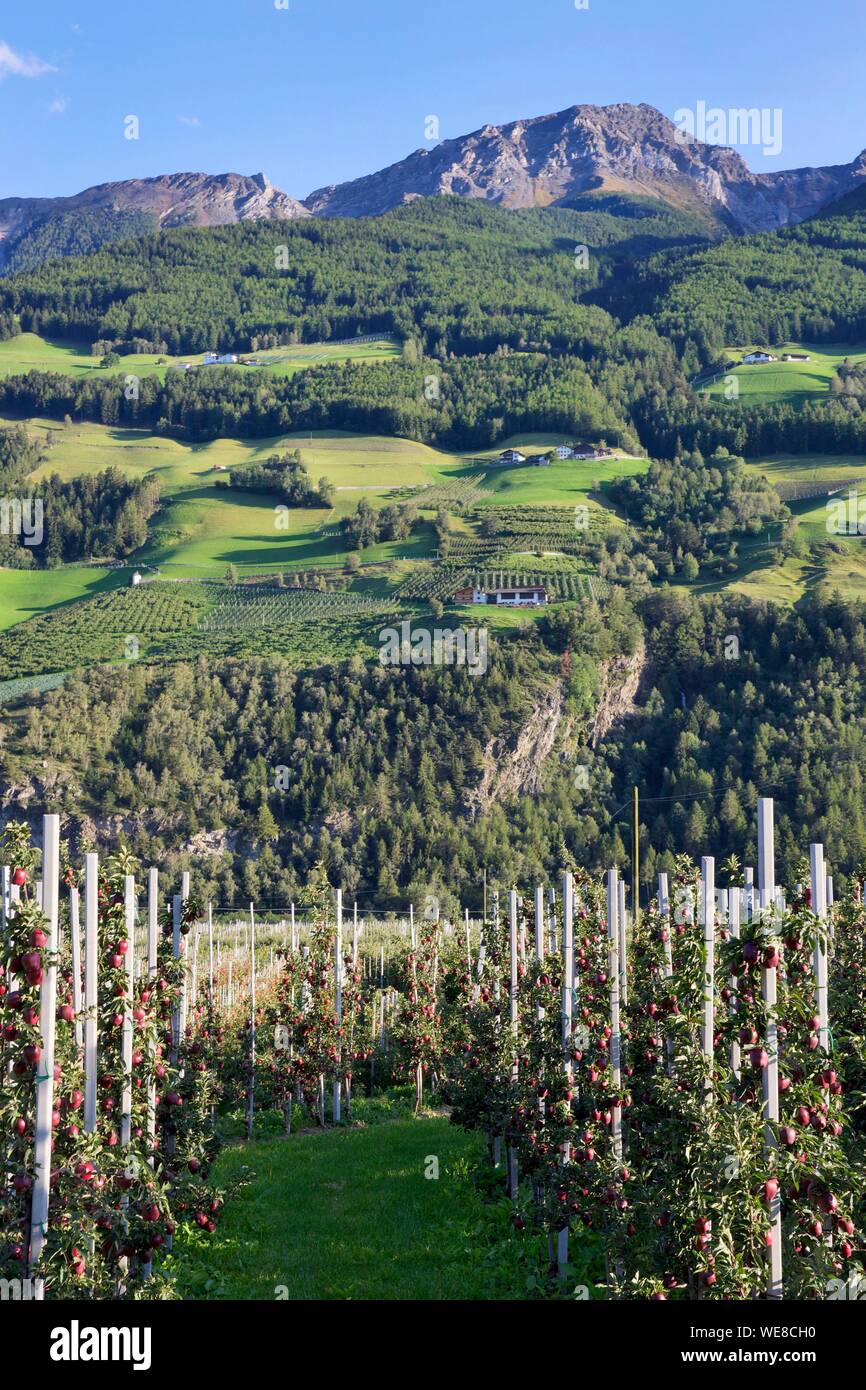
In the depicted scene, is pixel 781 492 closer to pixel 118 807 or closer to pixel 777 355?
pixel 777 355

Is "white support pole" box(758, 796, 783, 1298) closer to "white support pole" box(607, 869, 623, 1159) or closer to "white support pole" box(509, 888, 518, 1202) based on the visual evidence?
"white support pole" box(607, 869, 623, 1159)

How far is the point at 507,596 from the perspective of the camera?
3809 inches

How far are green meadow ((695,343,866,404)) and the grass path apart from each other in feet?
452

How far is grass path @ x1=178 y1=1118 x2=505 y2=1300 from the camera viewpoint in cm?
1477

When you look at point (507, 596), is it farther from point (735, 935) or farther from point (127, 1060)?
point (127, 1060)

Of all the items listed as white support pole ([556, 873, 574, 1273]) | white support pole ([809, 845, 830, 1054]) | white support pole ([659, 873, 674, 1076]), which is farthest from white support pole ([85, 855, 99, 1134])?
white support pole ([556, 873, 574, 1273])

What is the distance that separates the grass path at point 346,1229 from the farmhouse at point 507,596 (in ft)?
236

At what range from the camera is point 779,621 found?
276ft

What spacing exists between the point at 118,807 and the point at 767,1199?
6699cm

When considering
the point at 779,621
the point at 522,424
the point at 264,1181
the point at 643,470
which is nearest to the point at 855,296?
the point at 522,424

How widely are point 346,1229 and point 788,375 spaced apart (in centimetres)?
15545

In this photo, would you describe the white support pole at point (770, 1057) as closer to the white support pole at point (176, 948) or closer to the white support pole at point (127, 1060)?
the white support pole at point (127, 1060)

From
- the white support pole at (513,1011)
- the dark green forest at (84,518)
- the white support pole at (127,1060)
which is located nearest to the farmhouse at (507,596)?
the dark green forest at (84,518)

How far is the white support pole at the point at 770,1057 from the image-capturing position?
30.8ft
